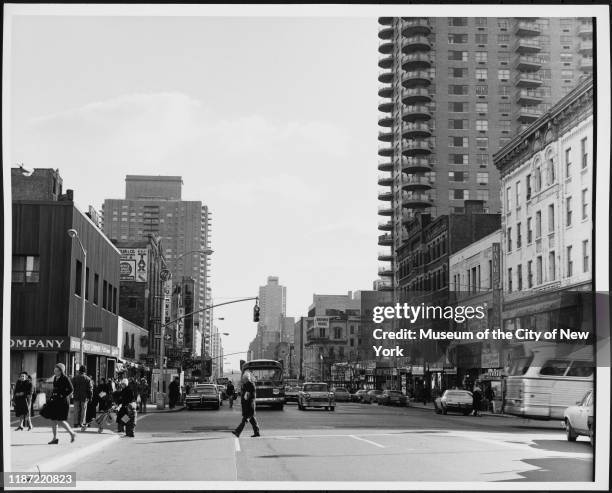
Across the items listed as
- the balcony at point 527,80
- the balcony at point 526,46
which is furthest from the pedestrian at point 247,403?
the balcony at point 526,46

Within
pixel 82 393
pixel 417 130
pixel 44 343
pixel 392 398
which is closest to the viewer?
pixel 82 393

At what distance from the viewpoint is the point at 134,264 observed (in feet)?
227

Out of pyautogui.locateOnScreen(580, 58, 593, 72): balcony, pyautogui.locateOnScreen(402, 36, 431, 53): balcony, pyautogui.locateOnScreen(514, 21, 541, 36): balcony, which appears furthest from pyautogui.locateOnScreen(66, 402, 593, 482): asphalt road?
pyautogui.locateOnScreen(514, 21, 541, 36): balcony

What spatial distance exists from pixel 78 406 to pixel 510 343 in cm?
1499

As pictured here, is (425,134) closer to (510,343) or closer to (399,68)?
(399,68)

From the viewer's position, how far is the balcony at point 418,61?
10806 centimetres

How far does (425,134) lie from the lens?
107062 mm

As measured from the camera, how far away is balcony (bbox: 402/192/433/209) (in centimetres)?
10568

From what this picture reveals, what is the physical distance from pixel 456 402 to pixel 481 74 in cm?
7603

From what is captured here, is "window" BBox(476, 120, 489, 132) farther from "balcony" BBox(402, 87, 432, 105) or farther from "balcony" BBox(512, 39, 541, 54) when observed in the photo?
"balcony" BBox(512, 39, 541, 54)

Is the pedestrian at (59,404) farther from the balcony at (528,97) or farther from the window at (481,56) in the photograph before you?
the window at (481,56)

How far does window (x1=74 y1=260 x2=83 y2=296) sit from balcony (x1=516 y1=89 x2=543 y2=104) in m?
85.1

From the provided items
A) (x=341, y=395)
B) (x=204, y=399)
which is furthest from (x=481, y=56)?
(x=204, y=399)

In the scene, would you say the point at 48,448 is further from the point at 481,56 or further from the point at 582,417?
the point at 481,56
